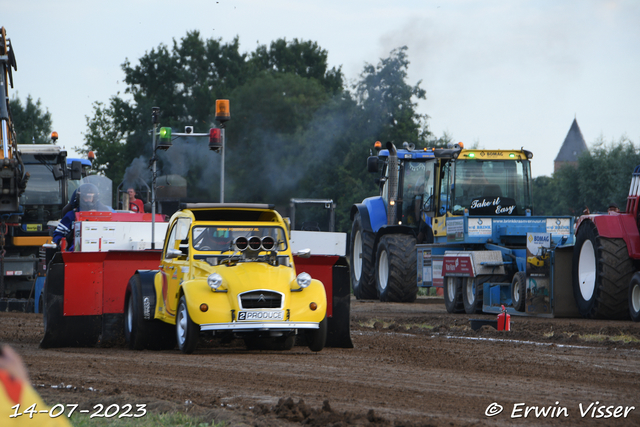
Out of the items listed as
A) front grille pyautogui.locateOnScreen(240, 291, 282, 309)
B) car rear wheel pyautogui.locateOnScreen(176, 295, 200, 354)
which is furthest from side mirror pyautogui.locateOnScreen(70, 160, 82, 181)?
front grille pyautogui.locateOnScreen(240, 291, 282, 309)

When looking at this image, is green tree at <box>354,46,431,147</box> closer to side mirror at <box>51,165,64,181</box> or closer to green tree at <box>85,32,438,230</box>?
green tree at <box>85,32,438,230</box>

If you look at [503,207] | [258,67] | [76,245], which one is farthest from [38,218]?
[258,67]

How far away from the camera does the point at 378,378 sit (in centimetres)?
802

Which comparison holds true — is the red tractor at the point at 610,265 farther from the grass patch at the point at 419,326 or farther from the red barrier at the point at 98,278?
the red barrier at the point at 98,278

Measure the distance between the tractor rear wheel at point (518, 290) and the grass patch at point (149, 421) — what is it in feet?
34.5

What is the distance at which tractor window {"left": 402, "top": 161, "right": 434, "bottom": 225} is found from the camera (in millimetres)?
20938

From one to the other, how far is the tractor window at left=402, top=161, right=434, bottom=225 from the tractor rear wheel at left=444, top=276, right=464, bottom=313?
9.20 feet

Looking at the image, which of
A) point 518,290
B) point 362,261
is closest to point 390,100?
point 362,261

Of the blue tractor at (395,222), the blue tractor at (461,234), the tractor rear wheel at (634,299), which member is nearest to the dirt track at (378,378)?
the tractor rear wheel at (634,299)

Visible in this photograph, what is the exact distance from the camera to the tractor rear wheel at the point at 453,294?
704 inches

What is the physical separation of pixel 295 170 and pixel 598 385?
165ft

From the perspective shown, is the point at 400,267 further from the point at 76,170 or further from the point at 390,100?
the point at 390,100

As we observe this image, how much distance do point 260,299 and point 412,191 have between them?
11942 mm

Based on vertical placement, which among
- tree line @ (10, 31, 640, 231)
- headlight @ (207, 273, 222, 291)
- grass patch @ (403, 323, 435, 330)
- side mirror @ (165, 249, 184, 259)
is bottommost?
grass patch @ (403, 323, 435, 330)
